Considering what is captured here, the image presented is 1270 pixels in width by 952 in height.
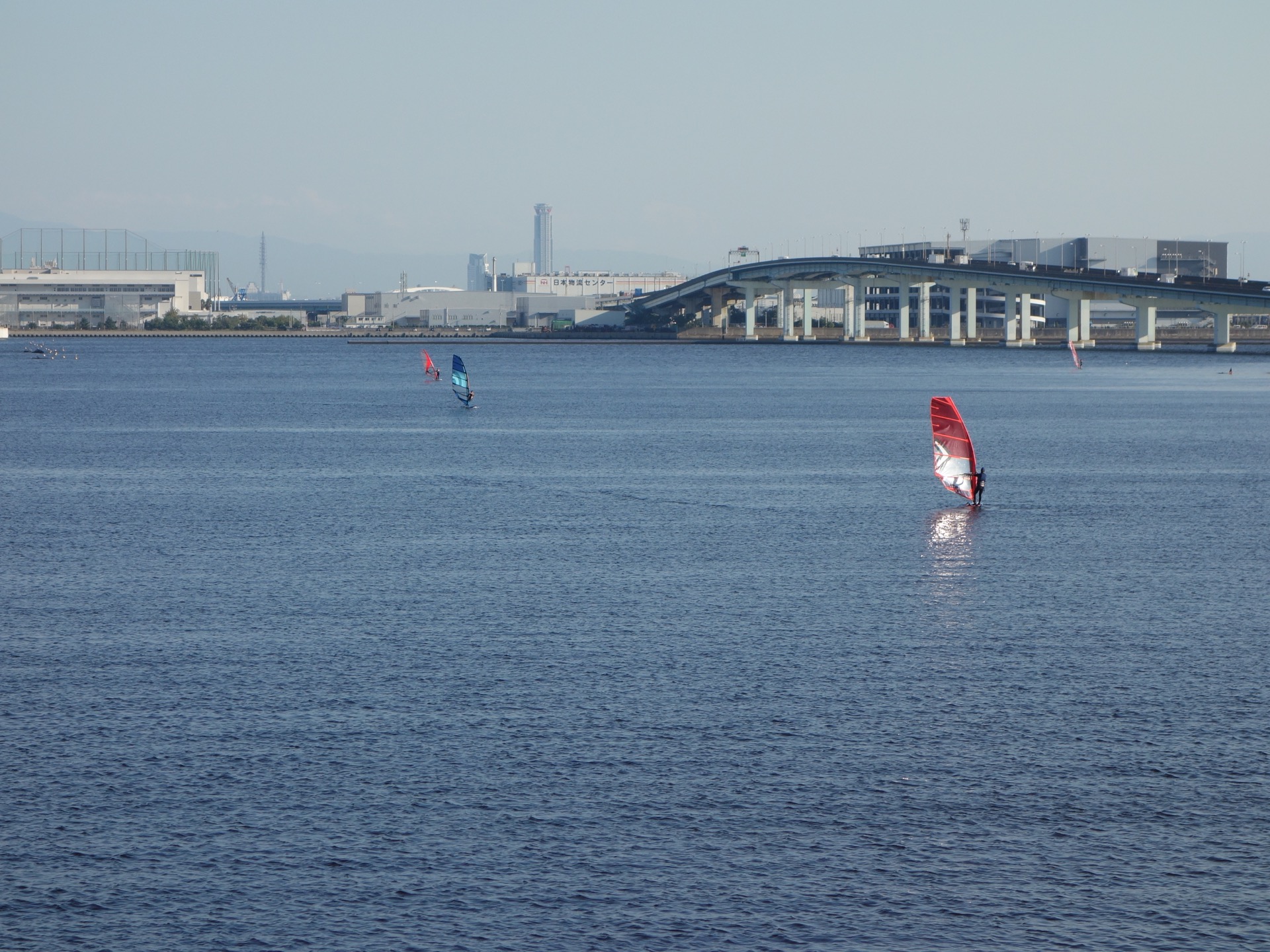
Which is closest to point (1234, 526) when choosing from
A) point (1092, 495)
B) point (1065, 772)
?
point (1092, 495)

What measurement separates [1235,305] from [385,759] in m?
155

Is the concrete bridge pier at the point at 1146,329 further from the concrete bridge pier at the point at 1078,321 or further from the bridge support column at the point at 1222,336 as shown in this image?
the bridge support column at the point at 1222,336

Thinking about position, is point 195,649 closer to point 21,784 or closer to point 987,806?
point 21,784

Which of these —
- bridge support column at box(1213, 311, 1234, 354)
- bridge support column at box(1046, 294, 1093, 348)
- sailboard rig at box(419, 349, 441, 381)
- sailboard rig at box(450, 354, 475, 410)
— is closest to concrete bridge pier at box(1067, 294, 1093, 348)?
bridge support column at box(1046, 294, 1093, 348)

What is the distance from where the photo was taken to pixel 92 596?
3041cm

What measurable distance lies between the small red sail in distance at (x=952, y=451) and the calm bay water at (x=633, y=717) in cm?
112

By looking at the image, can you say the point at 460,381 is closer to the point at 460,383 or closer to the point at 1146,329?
the point at 460,383

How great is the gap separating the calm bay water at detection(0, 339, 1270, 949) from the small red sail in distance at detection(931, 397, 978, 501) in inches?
43.9

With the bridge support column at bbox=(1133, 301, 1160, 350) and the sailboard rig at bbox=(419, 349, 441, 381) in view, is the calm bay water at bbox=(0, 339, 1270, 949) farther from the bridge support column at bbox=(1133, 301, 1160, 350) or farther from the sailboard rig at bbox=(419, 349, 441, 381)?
the bridge support column at bbox=(1133, 301, 1160, 350)

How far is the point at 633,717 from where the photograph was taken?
833 inches

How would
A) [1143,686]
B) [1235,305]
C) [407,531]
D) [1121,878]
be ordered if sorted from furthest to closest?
[1235,305], [407,531], [1143,686], [1121,878]

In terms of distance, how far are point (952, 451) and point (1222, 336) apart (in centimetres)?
14187

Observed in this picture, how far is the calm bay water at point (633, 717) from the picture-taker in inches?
586

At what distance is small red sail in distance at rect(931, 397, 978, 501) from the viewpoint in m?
46.9
